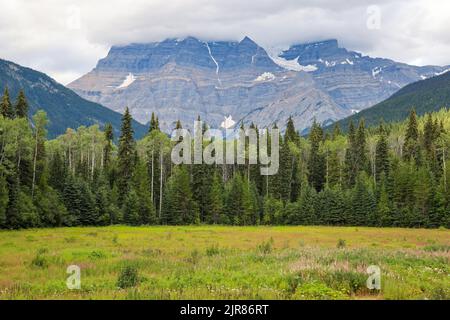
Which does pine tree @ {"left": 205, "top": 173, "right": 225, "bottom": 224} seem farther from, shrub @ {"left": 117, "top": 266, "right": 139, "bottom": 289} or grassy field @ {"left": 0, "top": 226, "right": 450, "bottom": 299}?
shrub @ {"left": 117, "top": 266, "right": 139, "bottom": 289}

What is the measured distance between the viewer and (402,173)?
3187 inches

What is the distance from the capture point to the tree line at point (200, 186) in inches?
2421

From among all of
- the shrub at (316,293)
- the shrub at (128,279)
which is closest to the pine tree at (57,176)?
the shrub at (128,279)

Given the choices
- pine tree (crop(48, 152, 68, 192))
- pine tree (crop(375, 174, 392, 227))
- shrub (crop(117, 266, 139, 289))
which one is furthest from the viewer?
pine tree (crop(375, 174, 392, 227))

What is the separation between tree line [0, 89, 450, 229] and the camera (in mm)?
61500

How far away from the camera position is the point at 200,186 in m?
84.1

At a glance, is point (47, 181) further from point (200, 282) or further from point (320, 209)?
point (200, 282)

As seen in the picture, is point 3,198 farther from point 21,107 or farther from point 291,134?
point 291,134

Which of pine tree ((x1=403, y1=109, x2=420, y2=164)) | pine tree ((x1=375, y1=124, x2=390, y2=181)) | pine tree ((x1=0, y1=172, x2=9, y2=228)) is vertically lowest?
pine tree ((x1=0, y1=172, x2=9, y2=228))

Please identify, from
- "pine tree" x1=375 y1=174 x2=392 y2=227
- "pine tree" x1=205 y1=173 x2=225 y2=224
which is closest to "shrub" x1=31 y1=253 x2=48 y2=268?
"pine tree" x1=205 y1=173 x2=225 y2=224

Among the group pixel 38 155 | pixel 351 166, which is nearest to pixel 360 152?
pixel 351 166
